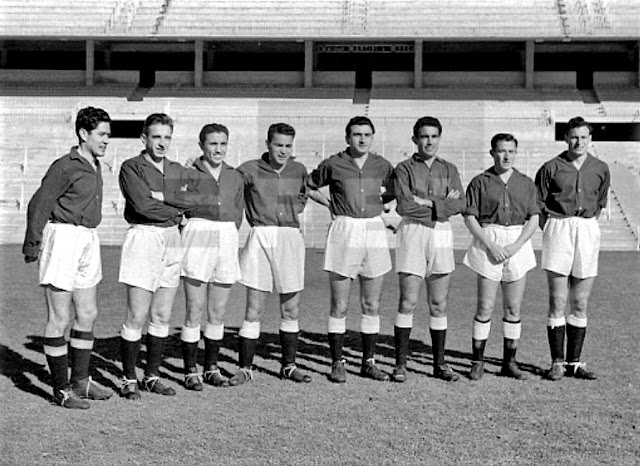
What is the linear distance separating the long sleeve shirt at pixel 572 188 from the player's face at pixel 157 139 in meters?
3.14

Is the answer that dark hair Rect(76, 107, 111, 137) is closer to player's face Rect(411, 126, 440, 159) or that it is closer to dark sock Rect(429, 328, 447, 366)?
player's face Rect(411, 126, 440, 159)

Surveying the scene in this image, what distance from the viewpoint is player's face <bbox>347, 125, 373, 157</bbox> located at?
21.2 feet

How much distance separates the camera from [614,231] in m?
22.5

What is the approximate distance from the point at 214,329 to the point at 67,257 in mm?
1426

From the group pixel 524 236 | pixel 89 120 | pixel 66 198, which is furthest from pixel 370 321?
pixel 89 120

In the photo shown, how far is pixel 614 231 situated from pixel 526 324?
14443 mm

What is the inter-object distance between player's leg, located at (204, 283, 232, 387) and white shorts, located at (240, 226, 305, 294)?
8.6 inches

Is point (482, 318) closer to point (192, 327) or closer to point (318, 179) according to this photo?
point (318, 179)

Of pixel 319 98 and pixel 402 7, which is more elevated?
pixel 402 7

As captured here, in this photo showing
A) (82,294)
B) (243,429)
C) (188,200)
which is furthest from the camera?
(188,200)

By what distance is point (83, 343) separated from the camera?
18.9 feet

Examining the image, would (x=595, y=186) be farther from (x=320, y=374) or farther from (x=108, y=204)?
(x=108, y=204)

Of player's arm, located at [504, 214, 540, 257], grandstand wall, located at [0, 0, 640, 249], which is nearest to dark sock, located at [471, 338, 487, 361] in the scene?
player's arm, located at [504, 214, 540, 257]

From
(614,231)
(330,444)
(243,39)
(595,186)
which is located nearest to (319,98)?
(243,39)
